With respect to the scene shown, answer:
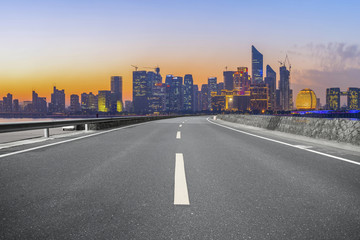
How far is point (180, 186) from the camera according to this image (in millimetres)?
4125

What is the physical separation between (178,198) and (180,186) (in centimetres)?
57

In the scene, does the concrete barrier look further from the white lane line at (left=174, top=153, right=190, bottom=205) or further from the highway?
the white lane line at (left=174, top=153, right=190, bottom=205)

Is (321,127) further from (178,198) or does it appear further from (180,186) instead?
(178,198)

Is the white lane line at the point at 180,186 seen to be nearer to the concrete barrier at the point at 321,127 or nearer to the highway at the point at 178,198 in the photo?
the highway at the point at 178,198

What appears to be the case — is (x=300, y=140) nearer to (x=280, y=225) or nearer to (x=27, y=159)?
(x=280, y=225)

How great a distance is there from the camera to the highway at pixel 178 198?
8.60ft

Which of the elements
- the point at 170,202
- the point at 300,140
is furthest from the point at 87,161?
the point at 300,140

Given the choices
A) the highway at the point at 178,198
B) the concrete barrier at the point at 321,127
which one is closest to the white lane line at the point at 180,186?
the highway at the point at 178,198

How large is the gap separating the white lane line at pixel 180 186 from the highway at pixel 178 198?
1 centimetres

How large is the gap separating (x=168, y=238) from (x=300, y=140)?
9.42 m

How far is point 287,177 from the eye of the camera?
4730mm

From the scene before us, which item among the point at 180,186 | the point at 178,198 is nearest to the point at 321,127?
the point at 180,186

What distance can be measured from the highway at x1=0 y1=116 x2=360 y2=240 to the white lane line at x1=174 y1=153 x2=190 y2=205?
14 mm

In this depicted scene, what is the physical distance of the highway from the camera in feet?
8.60
